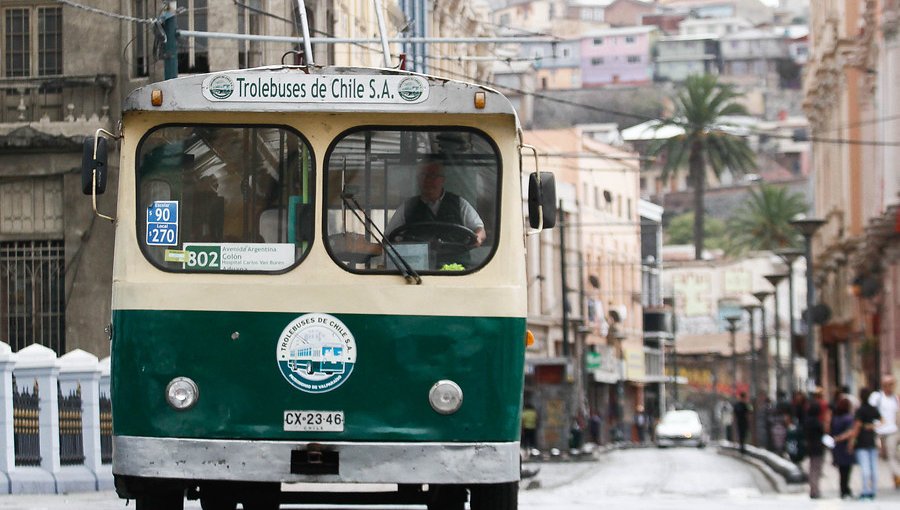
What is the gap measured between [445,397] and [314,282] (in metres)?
1.04

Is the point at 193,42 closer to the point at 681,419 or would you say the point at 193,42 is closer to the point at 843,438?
the point at 843,438

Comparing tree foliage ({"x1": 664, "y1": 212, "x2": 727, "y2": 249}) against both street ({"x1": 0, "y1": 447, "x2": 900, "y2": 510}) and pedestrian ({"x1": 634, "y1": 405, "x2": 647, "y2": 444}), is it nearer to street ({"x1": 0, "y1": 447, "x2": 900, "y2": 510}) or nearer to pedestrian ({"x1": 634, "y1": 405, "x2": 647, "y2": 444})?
pedestrian ({"x1": 634, "y1": 405, "x2": 647, "y2": 444})

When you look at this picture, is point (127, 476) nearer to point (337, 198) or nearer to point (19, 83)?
point (337, 198)

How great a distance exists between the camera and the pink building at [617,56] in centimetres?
18950

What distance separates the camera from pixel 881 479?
1294 inches

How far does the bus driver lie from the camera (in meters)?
11.9

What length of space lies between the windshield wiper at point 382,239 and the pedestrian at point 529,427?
38516mm

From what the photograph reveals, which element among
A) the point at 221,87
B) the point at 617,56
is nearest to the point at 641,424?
the point at 221,87

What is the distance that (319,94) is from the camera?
11945 millimetres

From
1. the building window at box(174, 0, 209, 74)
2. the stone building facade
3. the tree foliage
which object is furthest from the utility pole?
the tree foliage

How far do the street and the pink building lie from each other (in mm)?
131702

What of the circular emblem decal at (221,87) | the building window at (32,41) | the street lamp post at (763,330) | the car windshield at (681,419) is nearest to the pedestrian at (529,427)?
the street lamp post at (763,330)

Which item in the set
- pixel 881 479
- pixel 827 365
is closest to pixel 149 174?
pixel 881 479

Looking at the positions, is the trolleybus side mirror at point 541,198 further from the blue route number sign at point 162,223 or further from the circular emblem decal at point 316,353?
the blue route number sign at point 162,223
